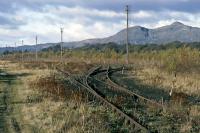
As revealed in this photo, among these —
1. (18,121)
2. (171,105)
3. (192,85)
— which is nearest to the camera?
(18,121)

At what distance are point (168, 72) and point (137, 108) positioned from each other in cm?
2297

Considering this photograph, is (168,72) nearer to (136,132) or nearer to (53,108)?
(53,108)

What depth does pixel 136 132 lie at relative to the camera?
13008mm

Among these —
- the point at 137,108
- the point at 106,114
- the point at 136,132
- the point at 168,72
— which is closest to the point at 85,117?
the point at 106,114

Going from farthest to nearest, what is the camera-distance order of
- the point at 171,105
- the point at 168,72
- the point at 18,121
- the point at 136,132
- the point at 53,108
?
the point at 168,72
the point at 171,105
the point at 53,108
the point at 18,121
the point at 136,132

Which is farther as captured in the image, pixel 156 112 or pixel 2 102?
pixel 2 102

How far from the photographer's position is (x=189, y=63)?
44.5 m

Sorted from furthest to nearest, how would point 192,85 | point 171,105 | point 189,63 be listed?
point 189,63
point 192,85
point 171,105

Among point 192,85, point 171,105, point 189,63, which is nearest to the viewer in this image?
point 171,105

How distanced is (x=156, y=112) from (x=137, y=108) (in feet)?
4.70

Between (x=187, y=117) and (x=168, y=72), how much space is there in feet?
83.5

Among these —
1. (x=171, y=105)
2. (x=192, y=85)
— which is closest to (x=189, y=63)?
(x=192, y=85)

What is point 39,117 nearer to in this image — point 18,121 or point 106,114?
point 18,121

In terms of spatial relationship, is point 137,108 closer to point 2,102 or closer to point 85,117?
point 85,117
